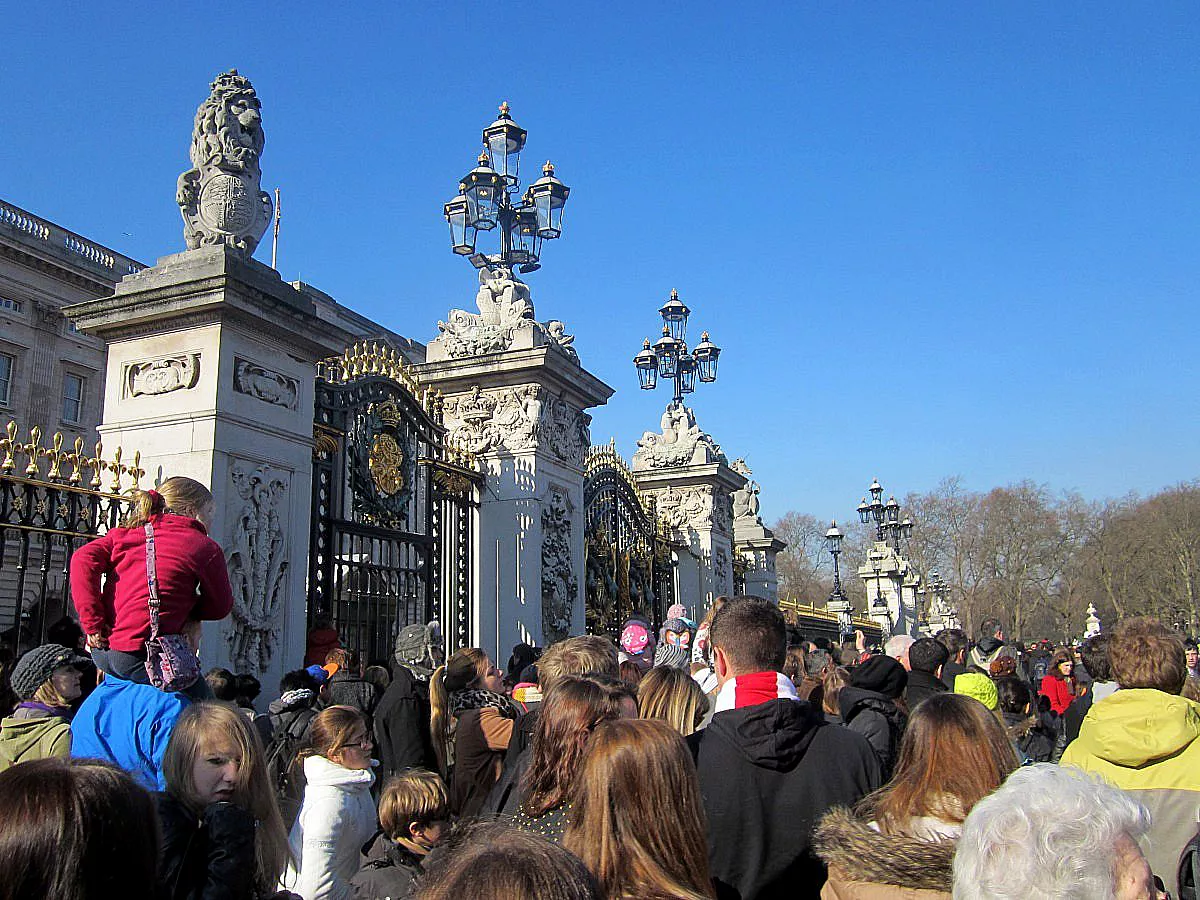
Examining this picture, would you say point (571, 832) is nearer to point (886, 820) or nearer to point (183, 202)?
point (886, 820)

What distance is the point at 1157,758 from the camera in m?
3.74

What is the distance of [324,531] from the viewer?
8.76 m

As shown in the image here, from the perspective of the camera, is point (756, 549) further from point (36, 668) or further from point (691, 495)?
point (36, 668)

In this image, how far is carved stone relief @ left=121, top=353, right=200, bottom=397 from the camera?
757 cm

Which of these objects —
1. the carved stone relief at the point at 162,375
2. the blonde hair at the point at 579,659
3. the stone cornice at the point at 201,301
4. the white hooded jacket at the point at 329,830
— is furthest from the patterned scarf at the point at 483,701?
the stone cornice at the point at 201,301

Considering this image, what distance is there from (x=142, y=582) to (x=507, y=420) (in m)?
7.56

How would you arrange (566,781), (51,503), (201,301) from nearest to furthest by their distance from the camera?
(566,781), (51,503), (201,301)

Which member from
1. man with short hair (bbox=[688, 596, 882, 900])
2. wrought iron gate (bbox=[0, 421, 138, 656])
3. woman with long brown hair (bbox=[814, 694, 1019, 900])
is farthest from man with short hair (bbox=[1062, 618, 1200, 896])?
wrought iron gate (bbox=[0, 421, 138, 656])

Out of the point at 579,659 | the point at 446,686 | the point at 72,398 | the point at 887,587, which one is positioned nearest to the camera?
the point at 579,659

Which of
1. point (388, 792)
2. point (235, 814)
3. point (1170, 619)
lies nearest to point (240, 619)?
point (388, 792)

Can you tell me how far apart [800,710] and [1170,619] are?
58.8 m

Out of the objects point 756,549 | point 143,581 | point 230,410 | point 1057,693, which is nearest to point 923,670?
point 143,581

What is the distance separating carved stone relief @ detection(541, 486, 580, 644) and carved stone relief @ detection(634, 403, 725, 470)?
5.99 meters

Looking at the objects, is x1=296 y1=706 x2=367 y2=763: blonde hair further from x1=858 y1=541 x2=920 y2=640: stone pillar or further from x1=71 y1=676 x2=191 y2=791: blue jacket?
x1=858 y1=541 x2=920 y2=640: stone pillar
